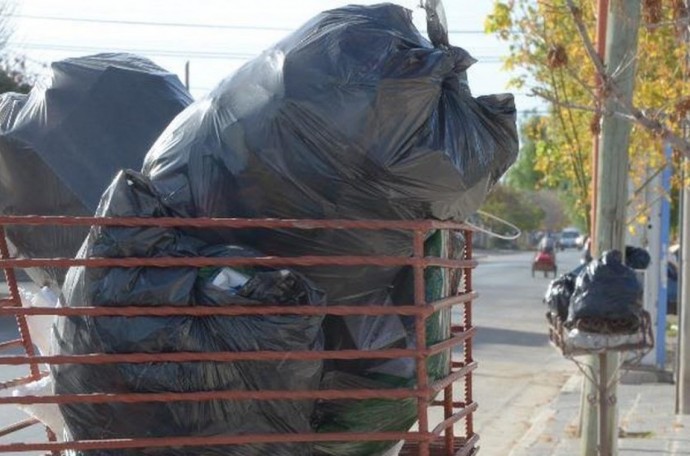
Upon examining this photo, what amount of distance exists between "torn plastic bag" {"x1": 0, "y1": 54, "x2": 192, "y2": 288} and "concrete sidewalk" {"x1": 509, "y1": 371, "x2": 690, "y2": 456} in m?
6.67

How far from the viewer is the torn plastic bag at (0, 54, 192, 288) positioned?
12.2 ft

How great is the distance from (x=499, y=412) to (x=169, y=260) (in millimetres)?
10468

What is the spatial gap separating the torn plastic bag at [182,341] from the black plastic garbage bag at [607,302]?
393cm

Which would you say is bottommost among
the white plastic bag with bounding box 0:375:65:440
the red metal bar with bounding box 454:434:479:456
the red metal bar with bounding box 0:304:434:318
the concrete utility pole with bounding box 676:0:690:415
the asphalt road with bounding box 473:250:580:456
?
the asphalt road with bounding box 473:250:580:456

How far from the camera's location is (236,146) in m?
3.09

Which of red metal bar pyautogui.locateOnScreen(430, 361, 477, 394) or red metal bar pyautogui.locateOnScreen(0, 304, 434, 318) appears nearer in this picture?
red metal bar pyautogui.locateOnScreen(0, 304, 434, 318)

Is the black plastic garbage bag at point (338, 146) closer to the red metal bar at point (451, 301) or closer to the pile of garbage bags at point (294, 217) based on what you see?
the pile of garbage bags at point (294, 217)

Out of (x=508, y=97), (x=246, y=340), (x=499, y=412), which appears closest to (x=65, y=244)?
(x=246, y=340)

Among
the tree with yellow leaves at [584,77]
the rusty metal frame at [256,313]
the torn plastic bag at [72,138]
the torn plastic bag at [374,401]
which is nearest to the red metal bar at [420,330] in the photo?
the rusty metal frame at [256,313]

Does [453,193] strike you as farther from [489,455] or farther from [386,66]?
[489,455]

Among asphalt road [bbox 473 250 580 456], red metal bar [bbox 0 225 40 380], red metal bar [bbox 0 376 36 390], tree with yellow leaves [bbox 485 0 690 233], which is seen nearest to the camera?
red metal bar [bbox 0 376 36 390]

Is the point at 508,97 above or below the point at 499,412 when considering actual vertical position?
above

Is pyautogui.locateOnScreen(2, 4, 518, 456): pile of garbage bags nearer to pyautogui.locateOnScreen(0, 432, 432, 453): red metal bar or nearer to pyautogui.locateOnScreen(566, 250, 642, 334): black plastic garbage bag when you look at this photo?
pyautogui.locateOnScreen(0, 432, 432, 453): red metal bar

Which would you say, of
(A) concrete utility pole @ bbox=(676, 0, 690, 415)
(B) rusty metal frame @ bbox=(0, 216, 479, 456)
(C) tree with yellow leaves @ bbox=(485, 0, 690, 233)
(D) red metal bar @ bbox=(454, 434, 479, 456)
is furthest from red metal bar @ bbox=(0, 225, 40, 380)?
(A) concrete utility pole @ bbox=(676, 0, 690, 415)
